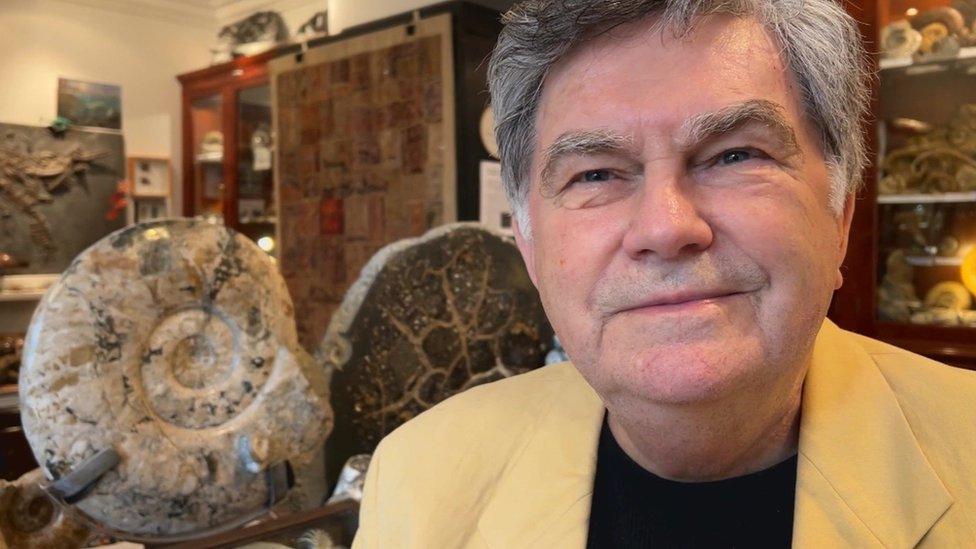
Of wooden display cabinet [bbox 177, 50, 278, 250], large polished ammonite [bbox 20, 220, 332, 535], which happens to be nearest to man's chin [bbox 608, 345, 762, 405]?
large polished ammonite [bbox 20, 220, 332, 535]

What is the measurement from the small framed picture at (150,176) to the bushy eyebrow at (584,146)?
421cm

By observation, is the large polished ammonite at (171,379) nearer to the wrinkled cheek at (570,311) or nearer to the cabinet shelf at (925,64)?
the wrinkled cheek at (570,311)

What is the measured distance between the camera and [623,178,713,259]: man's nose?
27.6 inches

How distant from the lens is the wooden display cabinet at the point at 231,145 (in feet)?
13.7

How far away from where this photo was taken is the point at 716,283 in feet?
2.32

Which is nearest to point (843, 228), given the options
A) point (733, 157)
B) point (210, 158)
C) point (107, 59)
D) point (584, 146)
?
point (733, 157)

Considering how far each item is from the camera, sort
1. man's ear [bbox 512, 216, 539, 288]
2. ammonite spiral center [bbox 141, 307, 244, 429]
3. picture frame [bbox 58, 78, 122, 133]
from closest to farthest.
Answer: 1. man's ear [bbox 512, 216, 539, 288]
2. ammonite spiral center [bbox 141, 307, 244, 429]
3. picture frame [bbox 58, 78, 122, 133]

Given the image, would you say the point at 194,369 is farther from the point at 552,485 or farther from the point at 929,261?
the point at 929,261

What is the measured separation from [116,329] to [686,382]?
2.41ft

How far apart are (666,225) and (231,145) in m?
4.05

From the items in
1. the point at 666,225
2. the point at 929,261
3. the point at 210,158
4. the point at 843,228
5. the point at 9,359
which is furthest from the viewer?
the point at 210,158

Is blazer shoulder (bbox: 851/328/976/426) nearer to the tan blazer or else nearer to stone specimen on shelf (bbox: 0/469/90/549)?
the tan blazer

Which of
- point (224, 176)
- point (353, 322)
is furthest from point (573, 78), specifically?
point (224, 176)

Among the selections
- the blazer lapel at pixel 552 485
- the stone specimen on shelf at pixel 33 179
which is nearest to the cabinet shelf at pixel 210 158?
the stone specimen on shelf at pixel 33 179
